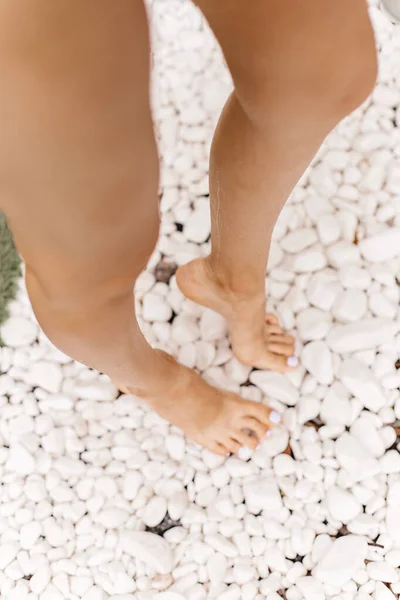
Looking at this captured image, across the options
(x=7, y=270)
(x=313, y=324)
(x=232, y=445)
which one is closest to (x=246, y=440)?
(x=232, y=445)

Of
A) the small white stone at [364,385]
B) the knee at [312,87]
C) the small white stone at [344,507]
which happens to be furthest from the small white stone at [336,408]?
the knee at [312,87]

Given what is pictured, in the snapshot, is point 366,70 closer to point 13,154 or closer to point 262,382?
point 13,154

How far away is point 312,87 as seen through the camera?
489mm

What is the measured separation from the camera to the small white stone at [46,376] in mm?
1100

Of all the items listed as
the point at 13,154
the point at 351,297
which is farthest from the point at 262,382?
the point at 13,154

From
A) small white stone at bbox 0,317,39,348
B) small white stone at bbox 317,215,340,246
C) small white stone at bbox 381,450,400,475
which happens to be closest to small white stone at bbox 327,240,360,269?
small white stone at bbox 317,215,340,246

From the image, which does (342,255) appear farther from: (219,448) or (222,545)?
(222,545)

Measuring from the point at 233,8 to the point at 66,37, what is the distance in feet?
0.47

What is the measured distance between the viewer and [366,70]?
1.63 ft

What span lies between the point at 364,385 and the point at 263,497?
10.1 inches

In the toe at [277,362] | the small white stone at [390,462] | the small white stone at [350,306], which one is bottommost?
the small white stone at [390,462]

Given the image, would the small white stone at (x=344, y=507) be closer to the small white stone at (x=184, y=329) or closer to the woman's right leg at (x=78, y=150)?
the small white stone at (x=184, y=329)

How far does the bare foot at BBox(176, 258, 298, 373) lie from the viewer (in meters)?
0.90

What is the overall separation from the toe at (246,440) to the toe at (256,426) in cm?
1
